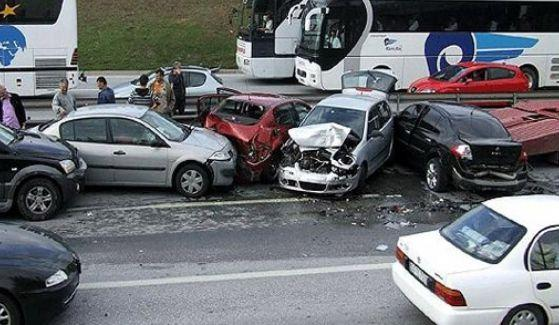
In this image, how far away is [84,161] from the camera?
477 inches

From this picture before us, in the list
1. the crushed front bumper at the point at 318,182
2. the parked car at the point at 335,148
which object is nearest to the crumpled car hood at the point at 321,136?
the parked car at the point at 335,148

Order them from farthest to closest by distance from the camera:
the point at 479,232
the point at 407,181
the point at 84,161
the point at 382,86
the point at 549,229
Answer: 1. the point at 382,86
2. the point at 407,181
3. the point at 84,161
4. the point at 479,232
5. the point at 549,229

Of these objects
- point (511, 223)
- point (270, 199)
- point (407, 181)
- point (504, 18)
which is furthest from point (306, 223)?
point (504, 18)

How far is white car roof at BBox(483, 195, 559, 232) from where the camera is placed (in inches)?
275

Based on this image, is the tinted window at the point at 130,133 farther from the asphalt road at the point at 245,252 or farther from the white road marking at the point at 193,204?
the white road marking at the point at 193,204

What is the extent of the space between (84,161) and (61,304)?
544 cm

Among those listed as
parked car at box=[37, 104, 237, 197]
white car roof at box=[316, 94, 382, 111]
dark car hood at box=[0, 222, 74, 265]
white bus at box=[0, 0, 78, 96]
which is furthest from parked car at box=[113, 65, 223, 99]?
dark car hood at box=[0, 222, 74, 265]

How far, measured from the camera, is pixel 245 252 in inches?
387

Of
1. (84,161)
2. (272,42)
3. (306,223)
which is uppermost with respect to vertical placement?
(272,42)

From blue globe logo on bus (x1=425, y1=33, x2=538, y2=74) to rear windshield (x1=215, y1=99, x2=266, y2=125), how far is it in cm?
1068

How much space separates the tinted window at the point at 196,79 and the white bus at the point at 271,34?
17.4 feet

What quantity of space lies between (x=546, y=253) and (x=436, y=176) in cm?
651

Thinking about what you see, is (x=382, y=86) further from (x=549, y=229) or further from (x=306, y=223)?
(x=549, y=229)

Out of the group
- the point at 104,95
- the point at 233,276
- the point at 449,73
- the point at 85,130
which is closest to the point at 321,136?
the point at 85,130
